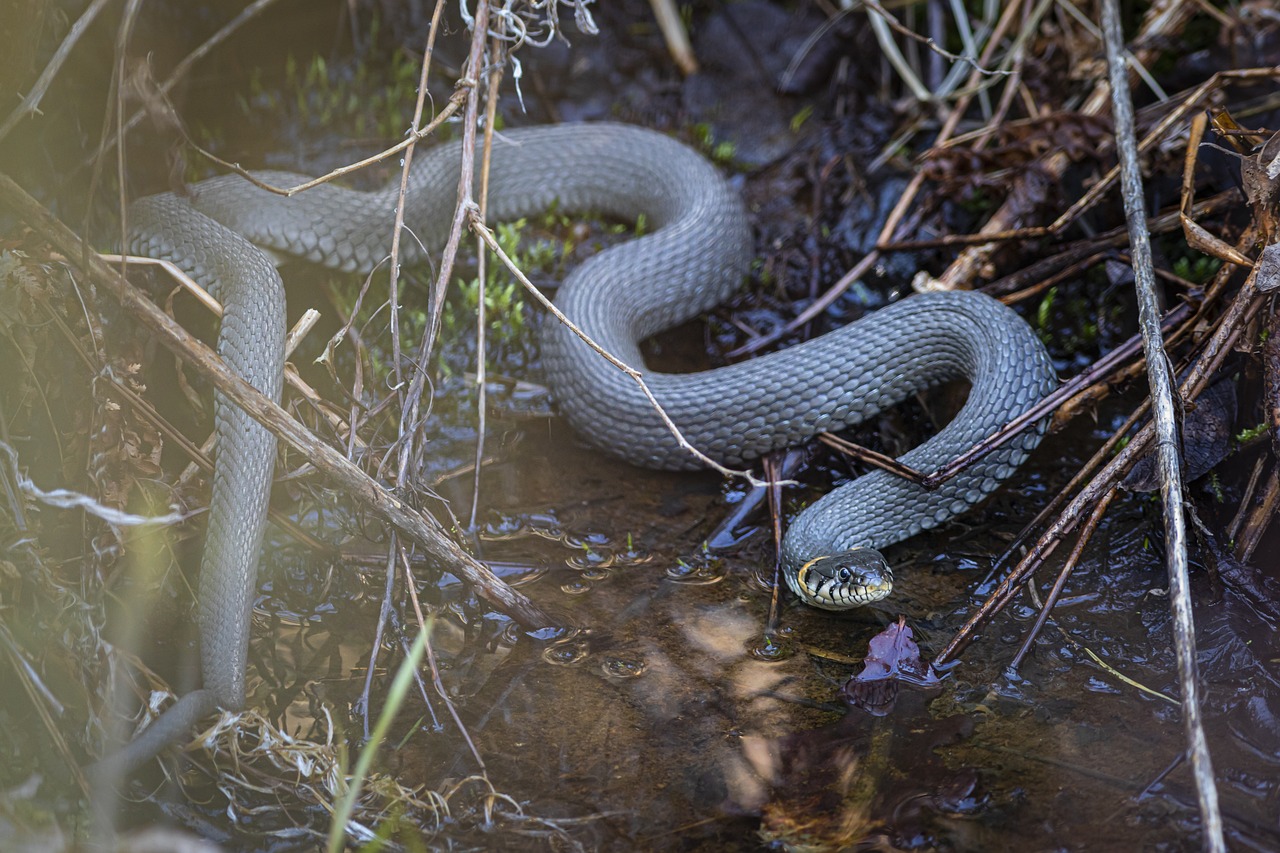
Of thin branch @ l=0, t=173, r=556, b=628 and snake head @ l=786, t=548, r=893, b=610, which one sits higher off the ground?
thin branch @ l=0, t=173, r=556, b=628

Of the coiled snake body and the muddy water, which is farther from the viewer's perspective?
the coiled snake body

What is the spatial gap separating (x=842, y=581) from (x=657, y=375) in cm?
146

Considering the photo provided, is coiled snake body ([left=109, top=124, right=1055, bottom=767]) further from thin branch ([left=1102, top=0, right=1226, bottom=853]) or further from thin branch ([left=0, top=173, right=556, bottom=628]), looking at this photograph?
thin branch ([left=1102, top=0, right=1226, bottom=853])

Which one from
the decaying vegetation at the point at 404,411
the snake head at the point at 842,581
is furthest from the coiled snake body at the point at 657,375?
the decaying vegetation at the point at 404,411

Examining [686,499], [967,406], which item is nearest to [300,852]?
[686,499]

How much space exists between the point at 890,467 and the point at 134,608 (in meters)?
3.00

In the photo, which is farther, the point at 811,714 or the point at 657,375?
the point at 657,375

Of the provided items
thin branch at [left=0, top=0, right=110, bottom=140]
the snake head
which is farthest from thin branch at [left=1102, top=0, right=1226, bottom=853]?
thin branch at [left=0, top=0, right=110, bottom=140]

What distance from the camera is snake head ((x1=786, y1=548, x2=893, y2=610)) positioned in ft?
11.5

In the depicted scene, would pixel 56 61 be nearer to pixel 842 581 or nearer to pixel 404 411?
pixel 404 411

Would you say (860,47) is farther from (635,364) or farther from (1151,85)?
(635,364)

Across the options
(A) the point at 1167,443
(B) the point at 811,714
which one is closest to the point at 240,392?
(B) the point at 811,714

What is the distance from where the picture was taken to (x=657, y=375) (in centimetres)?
449

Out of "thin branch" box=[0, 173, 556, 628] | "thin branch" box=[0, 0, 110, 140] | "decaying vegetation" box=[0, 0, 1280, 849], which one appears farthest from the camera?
"thin branch" box=[0, 0, 110, 140]
